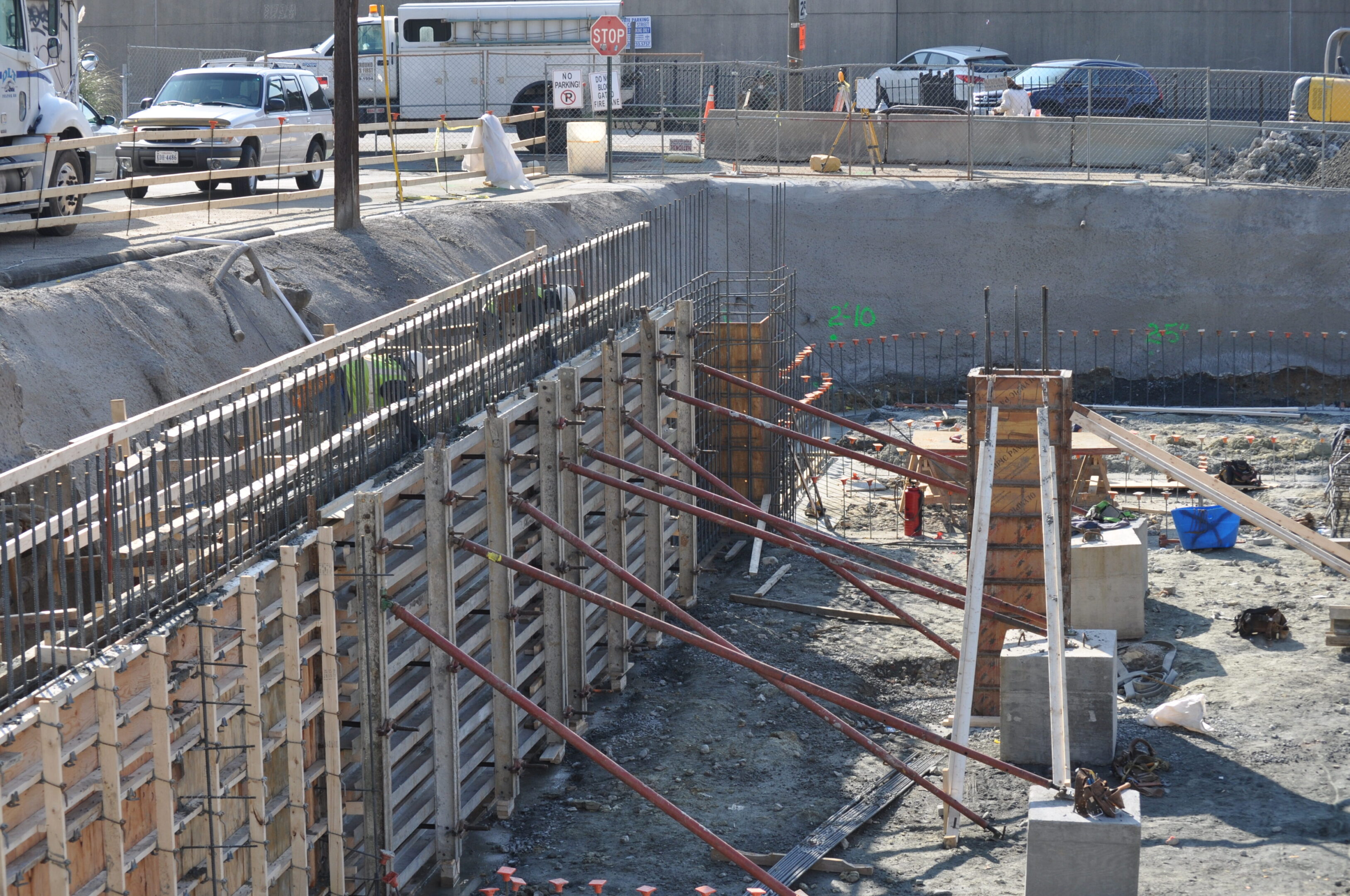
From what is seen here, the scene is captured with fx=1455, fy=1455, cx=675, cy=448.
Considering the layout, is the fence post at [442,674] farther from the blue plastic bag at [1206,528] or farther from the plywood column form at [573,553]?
the blue plastic bag at [1206,528]

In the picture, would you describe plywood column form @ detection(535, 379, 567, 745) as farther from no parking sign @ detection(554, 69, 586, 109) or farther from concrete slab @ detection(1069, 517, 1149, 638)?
no parking sign @ detection(554, 69, 586, 109)

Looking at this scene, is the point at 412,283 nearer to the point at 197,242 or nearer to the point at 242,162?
the point at 197,242

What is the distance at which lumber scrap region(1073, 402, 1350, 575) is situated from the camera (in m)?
11.5

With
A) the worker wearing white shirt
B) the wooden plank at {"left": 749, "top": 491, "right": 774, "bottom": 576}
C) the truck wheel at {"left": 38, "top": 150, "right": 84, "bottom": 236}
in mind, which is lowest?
the wooden plank at {"left": 749, "top": 491, "right": 774, "bottom": 576}

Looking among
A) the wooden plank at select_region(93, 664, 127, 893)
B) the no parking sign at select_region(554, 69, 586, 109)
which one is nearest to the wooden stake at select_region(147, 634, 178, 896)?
the wooden plank at select_region(93, 664, 127, 893)

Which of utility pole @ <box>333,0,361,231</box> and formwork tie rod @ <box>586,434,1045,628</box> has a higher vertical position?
utility pole @ <box>333,0,361,231</box>

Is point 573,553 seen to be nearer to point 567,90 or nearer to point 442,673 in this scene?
point 442,673

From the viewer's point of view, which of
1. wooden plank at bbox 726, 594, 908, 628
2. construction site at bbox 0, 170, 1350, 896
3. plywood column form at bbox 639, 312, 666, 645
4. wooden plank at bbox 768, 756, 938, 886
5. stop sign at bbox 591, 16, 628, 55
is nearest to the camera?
construction site at bbox 0, 170, 1350, 896

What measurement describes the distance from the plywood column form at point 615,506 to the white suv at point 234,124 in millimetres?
10221

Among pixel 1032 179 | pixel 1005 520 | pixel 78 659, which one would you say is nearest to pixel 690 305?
pixel 1005 520

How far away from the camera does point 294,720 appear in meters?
7.99

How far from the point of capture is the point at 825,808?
1087cm

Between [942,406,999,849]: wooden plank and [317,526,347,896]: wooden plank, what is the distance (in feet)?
13.9

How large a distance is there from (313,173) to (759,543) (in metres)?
11.6
